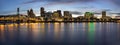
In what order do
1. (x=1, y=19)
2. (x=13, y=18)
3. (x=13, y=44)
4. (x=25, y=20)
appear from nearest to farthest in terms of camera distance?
(x=13, y=44)
(x=1, y=19)
(x=13, y=18)
(x=25, y=20)

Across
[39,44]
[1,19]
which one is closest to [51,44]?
[39,44]

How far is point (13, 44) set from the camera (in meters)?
28.7

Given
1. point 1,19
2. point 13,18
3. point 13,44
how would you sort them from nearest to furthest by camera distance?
point 13,44 < point 1,19 < point 13,18

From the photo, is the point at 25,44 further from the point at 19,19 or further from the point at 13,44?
the point at 19,19

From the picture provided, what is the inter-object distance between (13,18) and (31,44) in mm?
160244

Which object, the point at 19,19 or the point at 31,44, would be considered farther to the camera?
the point at 19,19

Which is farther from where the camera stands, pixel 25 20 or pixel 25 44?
pixel 25 20

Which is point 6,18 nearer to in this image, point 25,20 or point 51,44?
point 25,20

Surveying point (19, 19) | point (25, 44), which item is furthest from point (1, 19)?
point (25, 44)

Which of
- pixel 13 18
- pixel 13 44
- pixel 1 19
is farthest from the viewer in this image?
pixel 13 18

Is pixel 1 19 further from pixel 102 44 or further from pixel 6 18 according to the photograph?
pixel 102 44

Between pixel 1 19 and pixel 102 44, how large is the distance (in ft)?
489

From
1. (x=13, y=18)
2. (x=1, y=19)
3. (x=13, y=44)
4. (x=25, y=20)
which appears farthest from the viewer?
(x=25, y=20)

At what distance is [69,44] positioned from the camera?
95.9 feet
